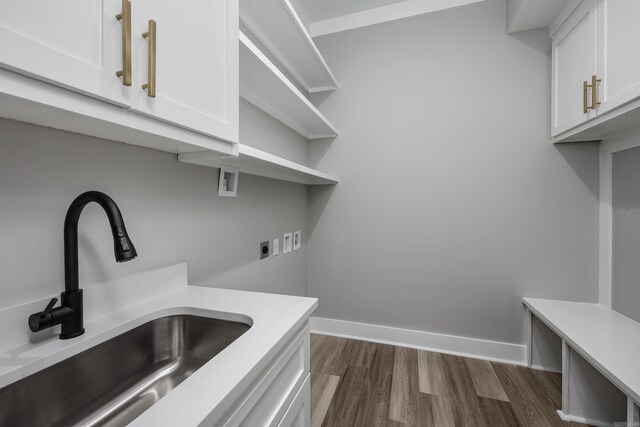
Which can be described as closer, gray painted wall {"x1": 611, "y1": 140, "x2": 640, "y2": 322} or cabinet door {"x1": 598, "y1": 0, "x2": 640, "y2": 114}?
cabinet door {"x1": 598, "y1": 0, "x2": 640, "y2": 114}

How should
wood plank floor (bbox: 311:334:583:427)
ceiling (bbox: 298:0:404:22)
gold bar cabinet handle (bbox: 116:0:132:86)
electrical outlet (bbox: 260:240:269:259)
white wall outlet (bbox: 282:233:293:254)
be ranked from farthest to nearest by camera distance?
ceiling (bbox: 298:0:404:22)
white wall outlet (bbox: 282:233:293:254)
electrical outlet (bbox: 260:240:269:259)
wood plank floor (bbox: 311:334:583:427)
gold bar cabinet handle (bbox: 116:0:132:86)

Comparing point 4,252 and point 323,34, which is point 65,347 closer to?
point 4,252

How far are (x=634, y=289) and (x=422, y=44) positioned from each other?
2111 millimetres

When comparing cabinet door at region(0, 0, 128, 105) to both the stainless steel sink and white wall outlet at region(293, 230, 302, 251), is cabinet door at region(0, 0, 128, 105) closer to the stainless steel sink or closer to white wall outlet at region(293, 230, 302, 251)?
the stainless steel sink

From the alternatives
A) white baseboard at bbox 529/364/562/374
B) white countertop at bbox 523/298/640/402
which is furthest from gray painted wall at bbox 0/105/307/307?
white baseboard at bbox 529/364/562/374

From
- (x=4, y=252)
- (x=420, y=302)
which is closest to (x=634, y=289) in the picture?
(x=420, y=302)

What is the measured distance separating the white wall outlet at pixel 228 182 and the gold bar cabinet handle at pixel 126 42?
2.53 feet

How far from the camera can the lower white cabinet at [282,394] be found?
2.06ft

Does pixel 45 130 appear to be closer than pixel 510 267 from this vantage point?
Yes

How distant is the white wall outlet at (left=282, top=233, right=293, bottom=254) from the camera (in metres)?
2.09

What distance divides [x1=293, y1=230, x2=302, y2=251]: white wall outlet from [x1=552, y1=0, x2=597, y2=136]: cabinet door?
1936 millimetres

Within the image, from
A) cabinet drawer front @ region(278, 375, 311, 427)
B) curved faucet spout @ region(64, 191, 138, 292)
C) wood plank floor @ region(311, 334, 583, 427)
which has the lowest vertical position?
wood plank floor @ region(311, 334, 583, 427)

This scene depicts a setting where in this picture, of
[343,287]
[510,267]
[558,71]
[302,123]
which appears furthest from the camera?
[343,287]

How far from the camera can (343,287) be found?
2.43m
